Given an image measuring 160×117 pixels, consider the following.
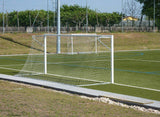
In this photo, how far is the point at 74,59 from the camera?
22641 millimetres

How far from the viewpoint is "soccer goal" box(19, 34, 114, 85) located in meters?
14.4

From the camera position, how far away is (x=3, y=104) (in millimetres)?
7617

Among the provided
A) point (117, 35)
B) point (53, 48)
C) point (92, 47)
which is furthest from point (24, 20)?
point (92, 47)

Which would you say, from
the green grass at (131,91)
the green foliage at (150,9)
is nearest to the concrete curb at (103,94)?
the green grass at (131,91)

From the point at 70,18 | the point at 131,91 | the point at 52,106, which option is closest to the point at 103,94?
the point at 131,91

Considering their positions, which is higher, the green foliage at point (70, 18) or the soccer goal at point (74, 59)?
the green foliage at point (70, 18)

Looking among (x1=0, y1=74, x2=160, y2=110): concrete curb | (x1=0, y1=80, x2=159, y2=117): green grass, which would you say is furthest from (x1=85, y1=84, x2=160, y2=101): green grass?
(x1=0, y1=80, x2=159, y2=117): green grass

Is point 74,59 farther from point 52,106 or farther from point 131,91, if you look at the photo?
point 52,106

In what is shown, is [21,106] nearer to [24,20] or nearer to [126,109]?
[126,109]

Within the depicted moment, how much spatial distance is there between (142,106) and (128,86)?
335 centimetres

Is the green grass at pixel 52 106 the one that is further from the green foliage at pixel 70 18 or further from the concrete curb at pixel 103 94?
the green foliage at pixel 70 18

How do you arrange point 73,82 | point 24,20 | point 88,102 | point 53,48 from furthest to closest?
point 24,20 < point 53,48 < point 73,82 < point 88,102

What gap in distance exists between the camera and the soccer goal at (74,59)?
1441cm

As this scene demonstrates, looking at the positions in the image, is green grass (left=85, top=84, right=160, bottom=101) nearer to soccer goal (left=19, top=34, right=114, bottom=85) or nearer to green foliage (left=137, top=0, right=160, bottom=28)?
soccer goal (left=19, top=34, right=114, bottom=85)
